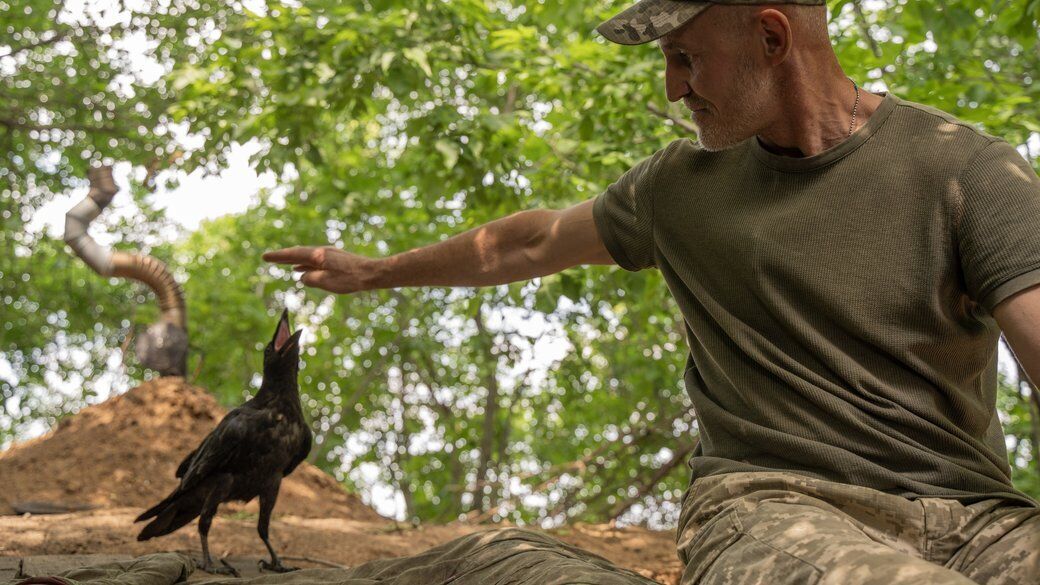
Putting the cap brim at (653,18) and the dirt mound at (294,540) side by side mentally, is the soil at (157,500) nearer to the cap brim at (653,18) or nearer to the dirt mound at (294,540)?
the dirt mound at (294,540)

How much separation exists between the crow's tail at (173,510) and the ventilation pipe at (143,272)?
3040mm

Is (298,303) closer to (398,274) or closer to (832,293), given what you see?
(398,274)

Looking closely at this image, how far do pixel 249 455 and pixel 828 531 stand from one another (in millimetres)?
2528

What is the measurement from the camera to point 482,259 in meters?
2.90

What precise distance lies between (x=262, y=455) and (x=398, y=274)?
51.5 inches

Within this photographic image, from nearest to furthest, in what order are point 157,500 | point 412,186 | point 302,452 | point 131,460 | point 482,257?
point 482,257 → point 302,452 → point 157,500 → point 131,460 → point 412,186

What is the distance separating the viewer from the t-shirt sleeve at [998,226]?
2.01 metres

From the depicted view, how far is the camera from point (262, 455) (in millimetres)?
3896

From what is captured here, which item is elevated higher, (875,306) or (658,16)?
(658,16)

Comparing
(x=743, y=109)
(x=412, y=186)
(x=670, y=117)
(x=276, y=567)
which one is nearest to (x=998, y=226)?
(x=743, y=109)

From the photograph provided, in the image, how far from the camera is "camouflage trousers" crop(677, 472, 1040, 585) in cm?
188

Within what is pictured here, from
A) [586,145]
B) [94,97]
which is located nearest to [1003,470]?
[586,145]

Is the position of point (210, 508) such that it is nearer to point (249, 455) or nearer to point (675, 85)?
point (249, 455)

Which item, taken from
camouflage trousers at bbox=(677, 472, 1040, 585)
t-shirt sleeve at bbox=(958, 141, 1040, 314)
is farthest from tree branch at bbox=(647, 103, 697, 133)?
camouflage trousers at bbox=(677, 472, 1040, 585)
